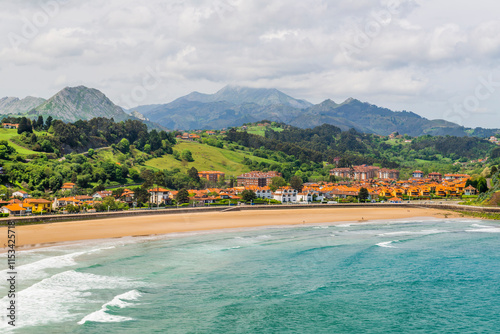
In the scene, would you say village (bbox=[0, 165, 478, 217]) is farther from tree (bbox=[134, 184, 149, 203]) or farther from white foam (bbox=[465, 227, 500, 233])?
white foam (bbox=[465, 227, 500, 233])

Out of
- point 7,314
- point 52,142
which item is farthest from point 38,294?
point 52,142

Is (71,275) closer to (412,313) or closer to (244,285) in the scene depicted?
(244,285)

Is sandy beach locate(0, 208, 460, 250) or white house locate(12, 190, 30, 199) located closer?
sandy beach locate(0, 208, 460, 250)

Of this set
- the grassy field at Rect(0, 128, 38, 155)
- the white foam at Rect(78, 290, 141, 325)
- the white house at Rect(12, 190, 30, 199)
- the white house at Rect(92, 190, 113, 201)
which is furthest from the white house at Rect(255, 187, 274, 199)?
the white foam at Rect(78, 290, 141, 325)

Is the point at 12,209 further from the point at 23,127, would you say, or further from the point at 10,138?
the point at 23,127

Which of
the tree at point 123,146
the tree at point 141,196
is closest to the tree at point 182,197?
the tree at point 141,196
